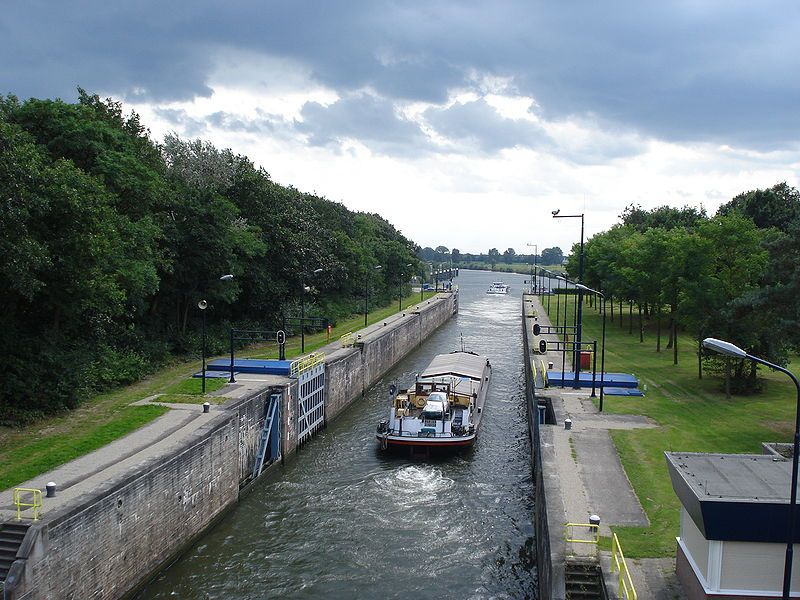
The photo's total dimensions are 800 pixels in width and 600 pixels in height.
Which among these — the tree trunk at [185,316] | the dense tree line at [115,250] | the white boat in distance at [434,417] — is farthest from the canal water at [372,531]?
the tree trunk at [185,316]

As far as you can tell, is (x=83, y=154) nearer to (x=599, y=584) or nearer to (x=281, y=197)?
(x=281, y=197)

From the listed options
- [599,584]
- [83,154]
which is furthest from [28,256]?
[599,584]

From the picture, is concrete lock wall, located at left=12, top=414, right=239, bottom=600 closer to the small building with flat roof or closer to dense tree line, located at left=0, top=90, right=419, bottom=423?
dense tree line, located at left=0, top=90, right=419, bottom=423

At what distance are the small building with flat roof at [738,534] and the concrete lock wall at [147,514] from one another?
566 inches

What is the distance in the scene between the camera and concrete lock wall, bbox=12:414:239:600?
1634 cm

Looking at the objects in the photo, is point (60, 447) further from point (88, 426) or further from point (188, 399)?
point (188, 399)

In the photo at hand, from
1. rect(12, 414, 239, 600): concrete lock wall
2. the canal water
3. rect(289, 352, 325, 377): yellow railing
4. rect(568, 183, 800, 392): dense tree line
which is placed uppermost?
rect(568, 183, 800, 392): dense tree line

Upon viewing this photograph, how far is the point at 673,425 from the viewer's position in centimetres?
3008

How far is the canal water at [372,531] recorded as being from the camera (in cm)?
2084

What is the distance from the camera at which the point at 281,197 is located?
58.3 metres

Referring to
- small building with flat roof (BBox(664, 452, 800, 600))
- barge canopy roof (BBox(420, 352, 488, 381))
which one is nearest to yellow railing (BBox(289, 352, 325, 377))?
barge canopy roof (BBox(420, 352, 488, 381))

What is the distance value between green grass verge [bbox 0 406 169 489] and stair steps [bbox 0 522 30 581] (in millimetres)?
3599

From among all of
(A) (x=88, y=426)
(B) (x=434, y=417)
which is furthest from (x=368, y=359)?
(A) (x=88, y=426)

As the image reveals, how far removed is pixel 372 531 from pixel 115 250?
660 inches
